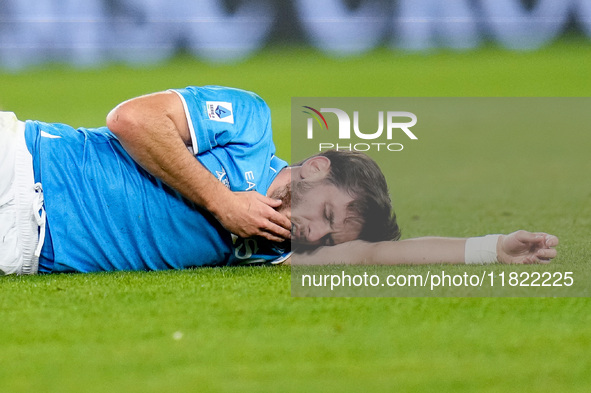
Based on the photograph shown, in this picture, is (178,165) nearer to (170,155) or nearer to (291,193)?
(170,155)

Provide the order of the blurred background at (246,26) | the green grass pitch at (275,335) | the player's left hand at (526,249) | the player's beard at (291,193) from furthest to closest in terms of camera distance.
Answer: the blurred background at (246,26) < the player's beard at (291,193) < the player's left hand at (526,249) < the green grass pitch at (275,335)

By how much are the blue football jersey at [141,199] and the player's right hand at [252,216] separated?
0.08 metres

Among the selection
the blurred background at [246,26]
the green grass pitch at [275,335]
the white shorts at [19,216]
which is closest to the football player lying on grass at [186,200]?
the white shorts at [19,216]

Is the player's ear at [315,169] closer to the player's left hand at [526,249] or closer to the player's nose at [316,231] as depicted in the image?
the player's nose at [316,231]

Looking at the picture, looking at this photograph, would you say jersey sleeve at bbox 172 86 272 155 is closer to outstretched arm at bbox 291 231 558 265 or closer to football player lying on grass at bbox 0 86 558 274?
football player lying on grass at bbox 0 86 558 274

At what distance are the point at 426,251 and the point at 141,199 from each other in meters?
1.02

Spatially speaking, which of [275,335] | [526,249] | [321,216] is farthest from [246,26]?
[275,335]

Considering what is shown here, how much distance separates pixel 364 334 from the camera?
2314mm

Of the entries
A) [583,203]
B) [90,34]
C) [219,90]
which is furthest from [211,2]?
[219,90]

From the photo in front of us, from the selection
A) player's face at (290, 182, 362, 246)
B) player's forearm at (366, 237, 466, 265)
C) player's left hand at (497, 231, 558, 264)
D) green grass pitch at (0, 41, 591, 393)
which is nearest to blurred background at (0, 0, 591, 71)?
green grass pitch at (0, 41, 591, 393)

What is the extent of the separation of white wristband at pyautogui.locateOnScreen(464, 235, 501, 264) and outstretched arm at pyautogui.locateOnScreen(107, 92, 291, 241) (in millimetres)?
645

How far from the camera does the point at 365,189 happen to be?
340 centimetres

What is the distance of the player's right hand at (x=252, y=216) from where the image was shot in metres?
3.21

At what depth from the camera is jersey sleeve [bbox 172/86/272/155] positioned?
3266 millimetres
